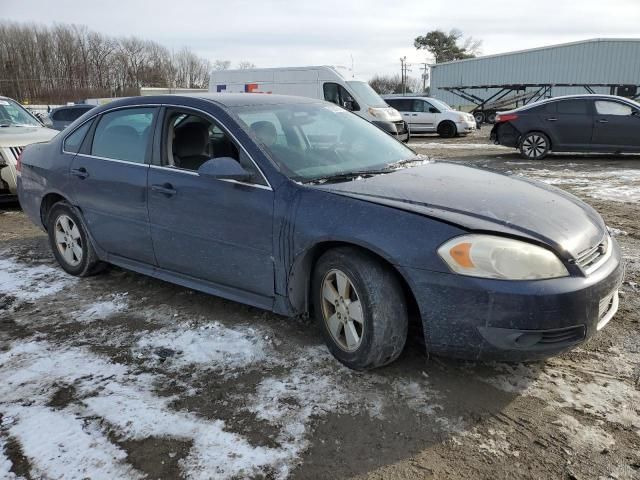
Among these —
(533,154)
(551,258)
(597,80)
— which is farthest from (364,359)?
(597,80)

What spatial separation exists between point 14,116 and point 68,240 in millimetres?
5152

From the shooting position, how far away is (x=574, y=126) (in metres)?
12.1

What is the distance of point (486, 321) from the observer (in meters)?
2.56

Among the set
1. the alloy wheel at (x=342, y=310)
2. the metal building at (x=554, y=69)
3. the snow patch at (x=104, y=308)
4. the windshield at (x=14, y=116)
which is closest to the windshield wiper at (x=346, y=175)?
the alloy wheel at (x=342, y=310)

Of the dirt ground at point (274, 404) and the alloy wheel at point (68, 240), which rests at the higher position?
the alloy wheel at point (68, 240)

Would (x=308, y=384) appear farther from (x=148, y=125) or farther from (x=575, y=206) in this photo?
(x=148, y=125)

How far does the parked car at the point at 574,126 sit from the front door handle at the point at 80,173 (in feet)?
35.3

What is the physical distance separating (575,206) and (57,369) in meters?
3.23

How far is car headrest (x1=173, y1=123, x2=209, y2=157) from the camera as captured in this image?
12.7 ft

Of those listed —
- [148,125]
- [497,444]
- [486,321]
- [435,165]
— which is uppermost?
[148,125]

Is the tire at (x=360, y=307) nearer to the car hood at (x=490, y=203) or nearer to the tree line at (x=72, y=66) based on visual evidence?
the car hood at (x=490, y=203)

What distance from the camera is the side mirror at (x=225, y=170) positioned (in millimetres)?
3262

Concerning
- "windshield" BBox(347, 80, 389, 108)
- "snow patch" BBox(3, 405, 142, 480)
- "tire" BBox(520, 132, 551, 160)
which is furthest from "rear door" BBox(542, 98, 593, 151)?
"snow patch" BBox(3, 405, 142, 480)

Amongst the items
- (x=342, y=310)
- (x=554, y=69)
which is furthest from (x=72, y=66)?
(x=342, y=310)
